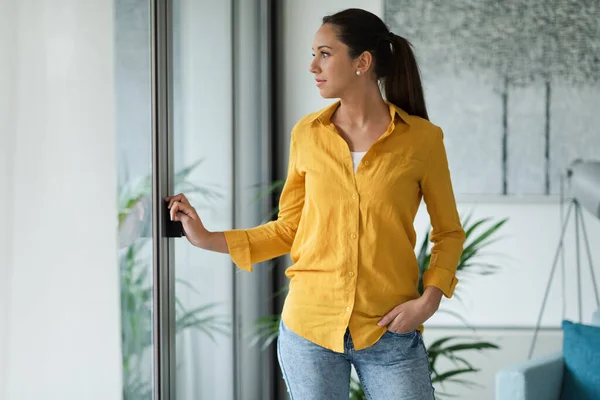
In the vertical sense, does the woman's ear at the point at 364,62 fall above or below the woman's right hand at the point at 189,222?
above

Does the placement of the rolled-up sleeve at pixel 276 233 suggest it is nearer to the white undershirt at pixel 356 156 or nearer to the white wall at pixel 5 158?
the white undershirt at pixel 356 156

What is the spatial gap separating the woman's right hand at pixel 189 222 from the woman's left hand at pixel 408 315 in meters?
0.41

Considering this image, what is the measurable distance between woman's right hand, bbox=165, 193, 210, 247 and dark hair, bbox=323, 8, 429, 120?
0.46 m

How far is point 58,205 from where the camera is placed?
1.20m

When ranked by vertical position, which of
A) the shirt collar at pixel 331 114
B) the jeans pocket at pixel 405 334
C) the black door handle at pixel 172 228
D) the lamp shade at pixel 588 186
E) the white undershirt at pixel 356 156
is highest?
the shirt collar at pixel 331 114

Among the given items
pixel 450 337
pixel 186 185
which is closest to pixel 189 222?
pixel 186 185

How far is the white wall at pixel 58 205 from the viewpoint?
1.06 metres

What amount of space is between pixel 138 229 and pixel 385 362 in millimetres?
552

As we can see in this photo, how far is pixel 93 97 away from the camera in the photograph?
1.31 m

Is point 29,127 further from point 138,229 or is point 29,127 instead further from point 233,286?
point 233,286

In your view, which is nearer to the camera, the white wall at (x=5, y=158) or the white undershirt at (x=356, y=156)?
the white wall at (x=5, y=158)

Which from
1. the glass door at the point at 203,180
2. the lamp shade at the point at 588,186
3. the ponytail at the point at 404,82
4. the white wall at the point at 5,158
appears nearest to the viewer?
the white wall at the point at 5,158

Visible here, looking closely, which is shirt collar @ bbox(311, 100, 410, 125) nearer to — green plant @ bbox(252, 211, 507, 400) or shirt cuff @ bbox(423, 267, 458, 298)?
shirt cuff @ bbox(423, 267, 458, 298)

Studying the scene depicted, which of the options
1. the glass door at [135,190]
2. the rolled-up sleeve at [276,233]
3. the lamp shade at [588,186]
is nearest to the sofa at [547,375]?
the lamp shade at [588,186]
